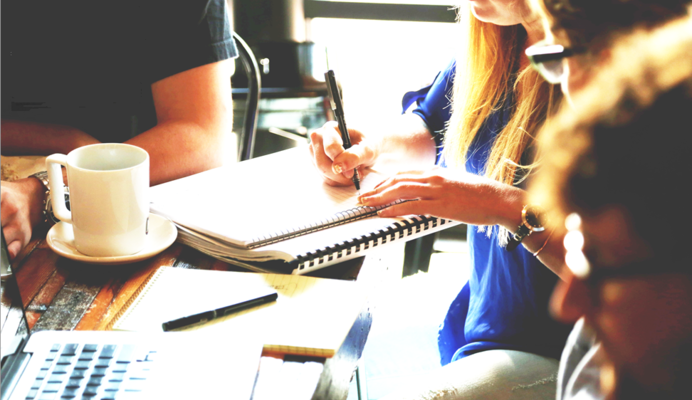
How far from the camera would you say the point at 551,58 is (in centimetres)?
43

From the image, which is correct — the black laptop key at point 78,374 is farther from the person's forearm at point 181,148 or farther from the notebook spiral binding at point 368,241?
the person's forearm at point 181,148

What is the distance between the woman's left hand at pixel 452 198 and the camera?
826 millimetres

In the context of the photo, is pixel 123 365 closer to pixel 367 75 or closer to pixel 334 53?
pixel 334 53

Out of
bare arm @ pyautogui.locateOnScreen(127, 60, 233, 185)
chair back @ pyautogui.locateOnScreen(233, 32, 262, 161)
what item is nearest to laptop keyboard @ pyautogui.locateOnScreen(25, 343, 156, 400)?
bare arm @ pyautogui.locateOnScreen(127, 60, 233, 185)

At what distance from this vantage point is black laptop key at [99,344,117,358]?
0.53m

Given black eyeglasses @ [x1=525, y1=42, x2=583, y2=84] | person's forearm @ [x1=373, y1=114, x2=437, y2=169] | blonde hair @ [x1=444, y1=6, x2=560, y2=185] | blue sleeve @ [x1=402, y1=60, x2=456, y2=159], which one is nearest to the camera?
black eyeglasses @ [x1=525, y1=42, x2=583, y2=84]

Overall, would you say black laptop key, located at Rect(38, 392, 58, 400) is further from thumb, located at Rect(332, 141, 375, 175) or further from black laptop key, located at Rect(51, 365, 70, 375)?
thumb, located at Rect(332, 141, 375, 175)

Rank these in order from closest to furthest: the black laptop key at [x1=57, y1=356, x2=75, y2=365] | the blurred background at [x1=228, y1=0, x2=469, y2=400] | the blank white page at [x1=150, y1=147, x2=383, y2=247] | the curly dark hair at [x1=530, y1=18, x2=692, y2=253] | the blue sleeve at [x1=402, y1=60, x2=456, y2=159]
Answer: the curly dark hair at [x1=530, y1=18, x2=692, y2=253] → the black laptop key at [x1=57, y1=356, x2=75, y2=365] → the blank white page at [x1=150, y1=147, x2=383, y2=247] → the blue sleeve at [x1=402, y1=60, x2=456, y2=159] → the blurred background at [x1=228, y1=0, x2=469, y2=400]

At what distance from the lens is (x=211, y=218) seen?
0.79m

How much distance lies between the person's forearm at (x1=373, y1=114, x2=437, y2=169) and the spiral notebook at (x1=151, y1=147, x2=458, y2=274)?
17 cm

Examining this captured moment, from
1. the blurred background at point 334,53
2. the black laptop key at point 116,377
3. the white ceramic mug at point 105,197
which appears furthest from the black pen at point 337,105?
the blurred background at point 334,53

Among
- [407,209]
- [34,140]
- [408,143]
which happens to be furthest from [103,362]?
[408,143]

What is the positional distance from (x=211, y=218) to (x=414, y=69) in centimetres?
272

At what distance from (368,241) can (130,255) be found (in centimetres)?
32
